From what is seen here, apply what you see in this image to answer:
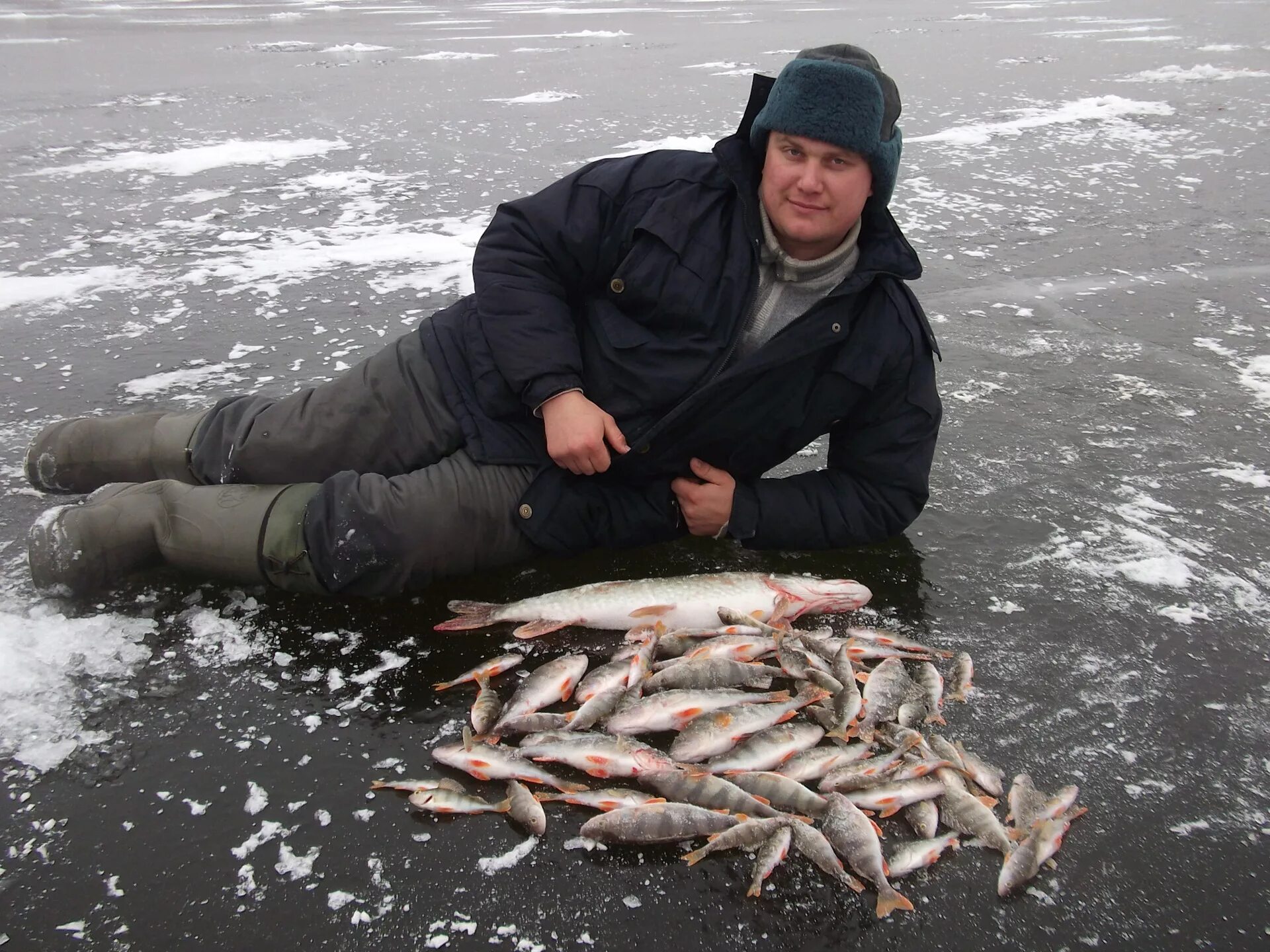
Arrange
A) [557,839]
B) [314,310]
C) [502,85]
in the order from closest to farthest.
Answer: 1. [557,839]
2. [314,310]
3. [502,85]

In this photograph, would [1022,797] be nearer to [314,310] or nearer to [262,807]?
[262,807]

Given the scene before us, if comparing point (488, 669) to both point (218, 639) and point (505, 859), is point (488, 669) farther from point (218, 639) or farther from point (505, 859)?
point (218, 639)

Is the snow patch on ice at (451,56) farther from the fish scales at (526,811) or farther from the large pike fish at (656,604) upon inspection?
the fish scales at (526,811)

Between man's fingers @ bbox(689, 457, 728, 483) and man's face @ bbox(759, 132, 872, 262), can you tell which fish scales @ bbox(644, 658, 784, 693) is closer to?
man's fingers @ bbox(689, 457, 728, 483)

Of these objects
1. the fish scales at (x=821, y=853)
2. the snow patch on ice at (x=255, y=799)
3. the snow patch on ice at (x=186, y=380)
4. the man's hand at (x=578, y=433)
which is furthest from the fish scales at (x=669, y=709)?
the snow patch on ice at (x=186, y=380)

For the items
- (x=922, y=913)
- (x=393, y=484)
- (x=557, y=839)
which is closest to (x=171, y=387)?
(x=393, y=484)

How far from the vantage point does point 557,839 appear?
2463 mm

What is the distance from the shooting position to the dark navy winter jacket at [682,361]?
3.25m

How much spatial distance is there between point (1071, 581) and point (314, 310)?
14.3 ft

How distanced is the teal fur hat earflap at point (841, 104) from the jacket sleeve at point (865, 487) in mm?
749

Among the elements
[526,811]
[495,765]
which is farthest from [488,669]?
[526,811]

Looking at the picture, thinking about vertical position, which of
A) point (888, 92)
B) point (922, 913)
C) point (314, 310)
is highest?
point (888, 92)

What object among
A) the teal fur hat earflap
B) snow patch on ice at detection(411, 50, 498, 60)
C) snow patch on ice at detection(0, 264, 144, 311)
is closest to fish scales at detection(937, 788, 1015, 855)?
the teal fur hat earflap

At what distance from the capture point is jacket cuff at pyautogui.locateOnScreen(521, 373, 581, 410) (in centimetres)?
325
